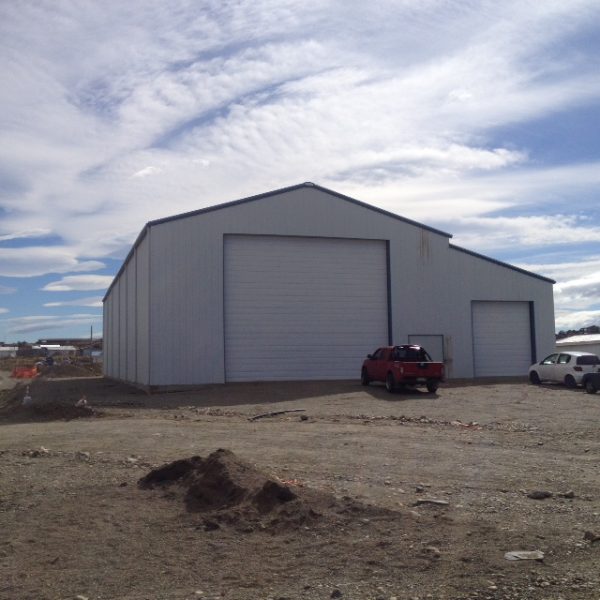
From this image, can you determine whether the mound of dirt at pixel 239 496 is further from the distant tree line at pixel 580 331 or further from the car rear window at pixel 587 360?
the distant tree line at pixel 580 331

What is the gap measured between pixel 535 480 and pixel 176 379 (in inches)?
827

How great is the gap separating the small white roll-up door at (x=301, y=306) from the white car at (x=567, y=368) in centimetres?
675

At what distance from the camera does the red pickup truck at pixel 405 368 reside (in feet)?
83.5

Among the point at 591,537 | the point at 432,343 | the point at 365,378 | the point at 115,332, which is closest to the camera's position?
the point at 591,537

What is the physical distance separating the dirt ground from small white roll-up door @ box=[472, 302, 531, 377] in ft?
63.5

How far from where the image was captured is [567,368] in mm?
29125

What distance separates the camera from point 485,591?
602 centimetres

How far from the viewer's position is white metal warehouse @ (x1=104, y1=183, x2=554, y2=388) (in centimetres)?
2994

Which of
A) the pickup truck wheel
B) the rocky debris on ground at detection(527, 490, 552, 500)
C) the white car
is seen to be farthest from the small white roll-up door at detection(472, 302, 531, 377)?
the rocky debris on ground at detection(527, 490, 552, 500)

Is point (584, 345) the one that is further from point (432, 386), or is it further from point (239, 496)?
point (239, 496)

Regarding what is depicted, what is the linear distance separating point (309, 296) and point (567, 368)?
10.8 metres

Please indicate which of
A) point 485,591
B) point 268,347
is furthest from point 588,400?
point 485,591

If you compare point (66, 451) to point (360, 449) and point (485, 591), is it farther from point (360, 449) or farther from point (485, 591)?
point (485, 591)

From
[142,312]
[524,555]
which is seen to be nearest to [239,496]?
[524,555]
